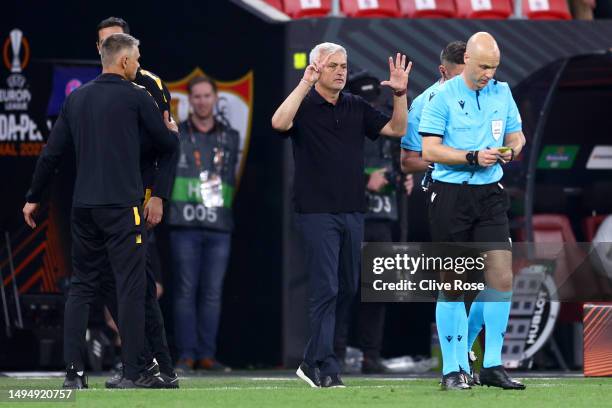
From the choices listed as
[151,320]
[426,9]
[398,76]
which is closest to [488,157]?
[398,76]

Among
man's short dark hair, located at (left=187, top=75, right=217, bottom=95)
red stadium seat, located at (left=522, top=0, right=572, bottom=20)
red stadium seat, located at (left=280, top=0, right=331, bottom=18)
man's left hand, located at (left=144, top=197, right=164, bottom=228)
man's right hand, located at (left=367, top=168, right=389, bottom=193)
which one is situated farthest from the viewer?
red stadium seat, located at (left=522, top=0, right=572, bottom=20)

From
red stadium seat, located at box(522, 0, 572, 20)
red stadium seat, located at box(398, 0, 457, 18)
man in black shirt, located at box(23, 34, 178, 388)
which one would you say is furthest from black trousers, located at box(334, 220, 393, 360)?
man in black shirt, located at box(23, 34, 178, 388)

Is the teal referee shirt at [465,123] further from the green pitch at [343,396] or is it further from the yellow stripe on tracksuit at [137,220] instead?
the yellow stripe on tracksuit at [137,220]

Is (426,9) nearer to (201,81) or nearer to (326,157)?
(201,81)

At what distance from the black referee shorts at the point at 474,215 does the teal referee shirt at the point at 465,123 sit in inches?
2.3

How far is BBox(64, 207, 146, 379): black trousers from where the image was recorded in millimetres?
9717

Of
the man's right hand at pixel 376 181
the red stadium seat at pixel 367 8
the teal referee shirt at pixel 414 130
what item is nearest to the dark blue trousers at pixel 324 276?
the teal referee shirt at pixel 414 130

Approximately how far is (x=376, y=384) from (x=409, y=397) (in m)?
1.56

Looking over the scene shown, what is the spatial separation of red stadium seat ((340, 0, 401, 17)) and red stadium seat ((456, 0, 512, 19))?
586 mm

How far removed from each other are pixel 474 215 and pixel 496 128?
0.53 meters

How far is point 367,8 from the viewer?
13992 mm

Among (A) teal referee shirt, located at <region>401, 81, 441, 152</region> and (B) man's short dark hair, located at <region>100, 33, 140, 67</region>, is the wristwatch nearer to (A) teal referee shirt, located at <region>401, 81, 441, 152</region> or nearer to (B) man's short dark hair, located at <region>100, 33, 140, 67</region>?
(A) teal referee shirt, located at <region>401, 81, 441, 152</region>

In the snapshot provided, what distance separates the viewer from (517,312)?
528 inches

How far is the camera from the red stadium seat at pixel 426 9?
46.3ft
